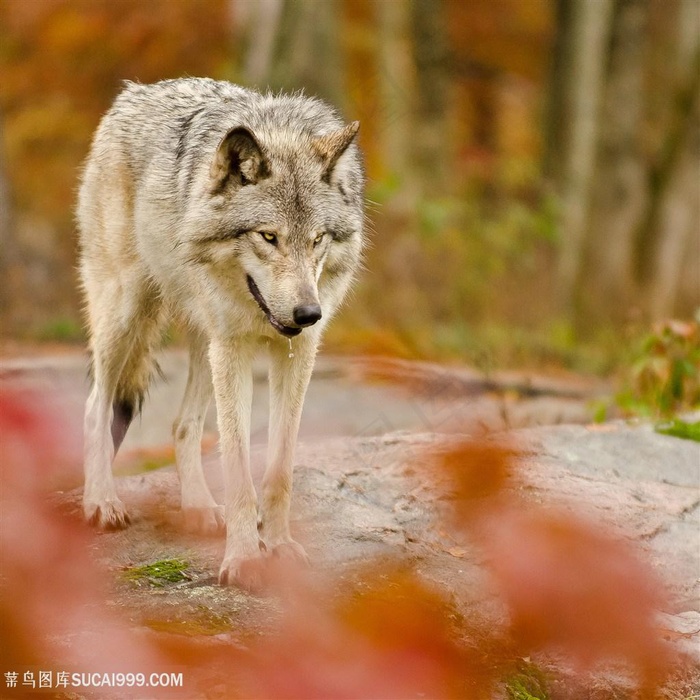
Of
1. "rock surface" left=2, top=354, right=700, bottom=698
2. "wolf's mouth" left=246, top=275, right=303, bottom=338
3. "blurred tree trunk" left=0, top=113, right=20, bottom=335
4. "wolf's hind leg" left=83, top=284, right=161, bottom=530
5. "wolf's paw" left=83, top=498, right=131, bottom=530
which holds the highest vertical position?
"wolf's mouth" left=246, top=275, right=303, bottom=338

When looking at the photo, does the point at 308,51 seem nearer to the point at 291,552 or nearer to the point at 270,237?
the point at 270,237

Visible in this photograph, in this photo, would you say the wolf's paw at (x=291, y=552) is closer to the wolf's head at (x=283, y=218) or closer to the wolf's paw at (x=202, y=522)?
the wolf's paw at (x=202, y=522)

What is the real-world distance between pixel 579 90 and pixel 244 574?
1363 cm

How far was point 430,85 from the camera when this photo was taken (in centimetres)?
1700

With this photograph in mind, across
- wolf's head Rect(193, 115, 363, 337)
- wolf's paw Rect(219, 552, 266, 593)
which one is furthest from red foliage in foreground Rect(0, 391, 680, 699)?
wolf's head Rect(193, 115, 363, 337)

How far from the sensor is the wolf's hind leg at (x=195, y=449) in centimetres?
531

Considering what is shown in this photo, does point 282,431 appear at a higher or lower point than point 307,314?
lower

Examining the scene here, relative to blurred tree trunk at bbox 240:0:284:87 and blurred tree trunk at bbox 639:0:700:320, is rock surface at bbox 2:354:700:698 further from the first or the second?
blurred tree trunk at bbox 240:0:284:87

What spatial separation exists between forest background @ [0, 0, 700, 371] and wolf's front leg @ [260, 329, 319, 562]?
4841mm

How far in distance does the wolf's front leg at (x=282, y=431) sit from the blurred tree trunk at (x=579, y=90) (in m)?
11.6

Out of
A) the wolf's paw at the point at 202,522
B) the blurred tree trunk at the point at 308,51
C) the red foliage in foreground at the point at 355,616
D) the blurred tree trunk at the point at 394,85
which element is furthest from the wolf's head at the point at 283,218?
the blurred tree trunk at the point at 394,85

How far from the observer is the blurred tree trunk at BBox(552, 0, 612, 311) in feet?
53.5

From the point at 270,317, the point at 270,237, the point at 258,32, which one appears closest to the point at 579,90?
the point at 258,32

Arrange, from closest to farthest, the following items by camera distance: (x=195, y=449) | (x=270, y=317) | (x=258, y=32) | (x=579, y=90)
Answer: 1. (x=270, y=317)
2. (x=195, y=449)
3. (x=579, y=90)
4. (x=258, y=32)
